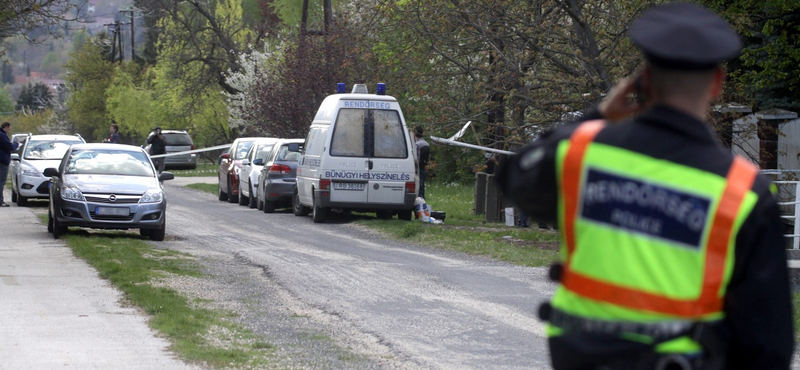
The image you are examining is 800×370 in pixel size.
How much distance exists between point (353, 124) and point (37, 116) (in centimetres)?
11240

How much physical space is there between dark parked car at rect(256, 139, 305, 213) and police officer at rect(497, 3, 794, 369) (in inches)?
859

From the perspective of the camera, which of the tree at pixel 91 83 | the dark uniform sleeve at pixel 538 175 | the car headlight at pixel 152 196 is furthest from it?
the tree at pixel 91 83

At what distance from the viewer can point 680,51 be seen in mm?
2646

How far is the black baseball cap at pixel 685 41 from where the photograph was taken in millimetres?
2648

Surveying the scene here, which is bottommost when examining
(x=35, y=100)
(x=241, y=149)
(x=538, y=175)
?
(x=241, y=149)

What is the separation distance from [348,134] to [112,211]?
5504 mm

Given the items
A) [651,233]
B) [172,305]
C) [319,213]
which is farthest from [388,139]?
[651,233]

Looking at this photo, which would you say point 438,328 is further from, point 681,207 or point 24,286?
point 681,207

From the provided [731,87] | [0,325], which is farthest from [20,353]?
[731,87]

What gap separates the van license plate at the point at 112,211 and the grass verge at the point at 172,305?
0.49 m

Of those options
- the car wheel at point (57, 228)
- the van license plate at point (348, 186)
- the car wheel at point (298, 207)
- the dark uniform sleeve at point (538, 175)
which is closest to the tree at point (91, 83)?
the car wheel at point (298, 207)

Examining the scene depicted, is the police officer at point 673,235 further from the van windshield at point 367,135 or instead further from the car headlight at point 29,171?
the car headlight at point 29,171

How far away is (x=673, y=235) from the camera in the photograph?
268 centimetres

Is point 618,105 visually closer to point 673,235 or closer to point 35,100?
point 673,235
